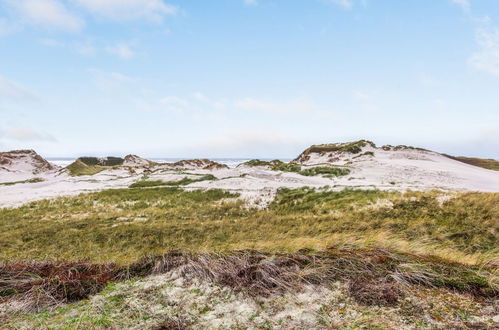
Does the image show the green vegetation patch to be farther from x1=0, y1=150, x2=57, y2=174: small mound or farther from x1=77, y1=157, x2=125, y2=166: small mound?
x1=77, y1=157, x2=125, y2=166: small mound

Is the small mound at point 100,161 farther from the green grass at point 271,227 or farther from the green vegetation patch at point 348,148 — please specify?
the green grass at point 271,227

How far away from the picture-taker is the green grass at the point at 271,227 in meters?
8.70

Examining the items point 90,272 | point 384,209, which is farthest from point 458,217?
point 90,272

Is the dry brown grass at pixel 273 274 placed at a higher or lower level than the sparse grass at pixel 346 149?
lower

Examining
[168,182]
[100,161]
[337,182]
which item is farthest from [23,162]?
[337,182]

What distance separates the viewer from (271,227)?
13461 mm

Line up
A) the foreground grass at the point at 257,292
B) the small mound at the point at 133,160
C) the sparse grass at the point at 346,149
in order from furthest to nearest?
the small mound at the point at 133,160, the sparse grass at the point at 346,149, the foreground grass at the point at 257,292

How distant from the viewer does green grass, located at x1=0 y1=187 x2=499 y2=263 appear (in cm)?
870

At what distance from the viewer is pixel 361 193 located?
18.2 meters

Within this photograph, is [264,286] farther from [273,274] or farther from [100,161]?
[100,161]

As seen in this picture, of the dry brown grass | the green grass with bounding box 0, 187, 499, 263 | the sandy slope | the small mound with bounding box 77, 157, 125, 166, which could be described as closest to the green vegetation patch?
the sandy slope

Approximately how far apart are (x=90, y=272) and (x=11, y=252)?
862cm

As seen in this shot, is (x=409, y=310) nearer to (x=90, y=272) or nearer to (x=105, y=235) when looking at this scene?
(x=90, y=272)

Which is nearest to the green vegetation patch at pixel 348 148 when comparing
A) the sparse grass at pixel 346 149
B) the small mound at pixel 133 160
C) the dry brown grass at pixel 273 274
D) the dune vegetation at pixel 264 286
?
the sparse grass at pixel 346 149
